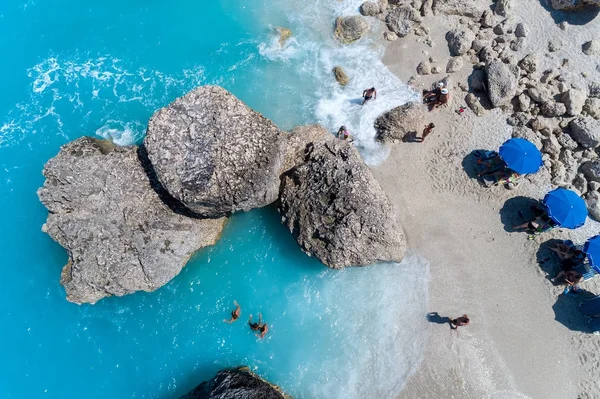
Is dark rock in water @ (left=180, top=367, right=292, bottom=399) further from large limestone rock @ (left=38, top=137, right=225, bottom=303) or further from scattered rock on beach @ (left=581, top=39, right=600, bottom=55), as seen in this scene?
scattered rock on beach @ (left=581, top=39, right=600, bottom=55)

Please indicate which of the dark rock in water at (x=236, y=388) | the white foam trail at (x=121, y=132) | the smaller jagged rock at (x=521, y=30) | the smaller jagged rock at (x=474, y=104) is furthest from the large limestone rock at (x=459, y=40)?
the dark rock in water at (x=236, y=388)

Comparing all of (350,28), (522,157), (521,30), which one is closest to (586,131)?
(522,157)

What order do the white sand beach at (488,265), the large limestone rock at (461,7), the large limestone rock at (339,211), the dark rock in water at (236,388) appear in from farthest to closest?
the large limestone rock at (461,7) → the white sand beach at (488,265) → the large limestone rock at (339,211) → the dark rock in water at (236,388)

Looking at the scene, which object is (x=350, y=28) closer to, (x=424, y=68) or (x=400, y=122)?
(x=424, y=68)

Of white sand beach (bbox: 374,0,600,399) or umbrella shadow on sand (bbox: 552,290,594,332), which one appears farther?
umbrella shadow on sand (bbox: 552,290,594,332)

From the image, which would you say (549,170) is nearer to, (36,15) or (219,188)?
(219,188)

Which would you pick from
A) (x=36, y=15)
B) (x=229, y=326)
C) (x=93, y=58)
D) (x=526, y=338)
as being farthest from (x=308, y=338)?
(x=36, y=15)

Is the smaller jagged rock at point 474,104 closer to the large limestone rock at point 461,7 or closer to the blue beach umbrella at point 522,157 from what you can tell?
the blue beach umbrella at point 522,157

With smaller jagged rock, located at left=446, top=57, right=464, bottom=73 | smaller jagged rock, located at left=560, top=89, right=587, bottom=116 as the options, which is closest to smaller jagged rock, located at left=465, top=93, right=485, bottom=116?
smaller jagged rock, located at left=446, top=57, right=464, bottom=73
